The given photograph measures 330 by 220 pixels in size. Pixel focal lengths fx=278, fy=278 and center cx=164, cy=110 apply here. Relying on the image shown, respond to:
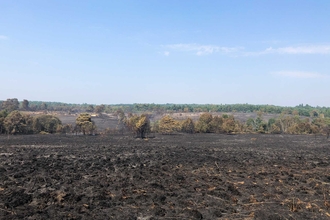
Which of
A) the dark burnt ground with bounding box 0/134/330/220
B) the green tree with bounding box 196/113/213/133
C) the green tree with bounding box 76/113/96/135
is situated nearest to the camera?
the dark burnt ground with bounding box 0/134/330/220

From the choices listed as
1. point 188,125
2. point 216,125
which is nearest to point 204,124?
point 216,125

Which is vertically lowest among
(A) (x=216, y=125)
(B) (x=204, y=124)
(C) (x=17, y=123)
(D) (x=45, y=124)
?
(A) (x=216, y=125)

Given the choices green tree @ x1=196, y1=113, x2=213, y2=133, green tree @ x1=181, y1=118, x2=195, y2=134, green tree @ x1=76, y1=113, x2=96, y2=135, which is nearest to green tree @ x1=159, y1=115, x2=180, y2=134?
green tree @ x1=181, y1=118, x2=195, y2=134

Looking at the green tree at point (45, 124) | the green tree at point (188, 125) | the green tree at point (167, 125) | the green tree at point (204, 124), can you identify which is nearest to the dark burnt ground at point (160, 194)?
the green tree at point (45, 124)

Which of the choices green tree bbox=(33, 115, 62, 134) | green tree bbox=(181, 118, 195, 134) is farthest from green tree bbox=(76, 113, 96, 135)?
green tree bbox=(181, 118, 195, 134)

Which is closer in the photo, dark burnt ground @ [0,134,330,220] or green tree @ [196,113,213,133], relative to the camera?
dark burnt ground @ [0,134,330,220]

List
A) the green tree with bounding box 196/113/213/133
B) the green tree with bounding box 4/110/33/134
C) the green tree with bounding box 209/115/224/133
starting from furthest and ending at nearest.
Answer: the green tree with bounding box 209/115/224/133, the green tree with bounding box 196/113/213/133, the green tree with bounding box 4/110/33/134

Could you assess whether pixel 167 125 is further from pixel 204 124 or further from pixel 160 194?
pixel 160 194

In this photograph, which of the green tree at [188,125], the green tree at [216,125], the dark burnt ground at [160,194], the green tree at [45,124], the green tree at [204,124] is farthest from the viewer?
the green tree at [188,125]

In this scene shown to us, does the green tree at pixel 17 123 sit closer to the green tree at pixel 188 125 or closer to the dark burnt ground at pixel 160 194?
the green tree at pixel 188 125

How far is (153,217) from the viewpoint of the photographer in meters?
11.1

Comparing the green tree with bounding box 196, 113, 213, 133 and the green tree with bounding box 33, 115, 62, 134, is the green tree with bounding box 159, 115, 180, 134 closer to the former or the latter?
the green tree with bounding box 196, 113, 213, 133

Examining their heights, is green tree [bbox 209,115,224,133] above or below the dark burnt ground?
below

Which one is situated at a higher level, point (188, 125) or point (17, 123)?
point (17, 123)
